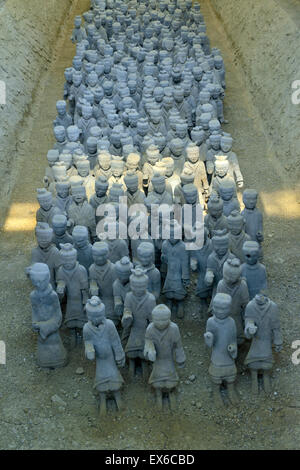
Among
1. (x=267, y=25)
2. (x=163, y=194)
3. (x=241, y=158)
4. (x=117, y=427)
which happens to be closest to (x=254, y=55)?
(x=267, y=25)

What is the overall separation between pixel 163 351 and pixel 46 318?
3.46 ft

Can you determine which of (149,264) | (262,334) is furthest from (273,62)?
(262,334)

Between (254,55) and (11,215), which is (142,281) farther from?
(254,55)

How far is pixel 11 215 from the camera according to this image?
8.16m

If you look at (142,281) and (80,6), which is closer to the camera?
(142,281)

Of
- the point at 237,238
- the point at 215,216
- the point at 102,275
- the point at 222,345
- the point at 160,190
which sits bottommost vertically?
the point at 222,345

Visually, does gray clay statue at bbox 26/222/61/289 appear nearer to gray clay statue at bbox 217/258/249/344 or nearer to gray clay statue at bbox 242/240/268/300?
gray clay statue at bbox 217/258/249/344

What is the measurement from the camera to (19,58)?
11.1 meters

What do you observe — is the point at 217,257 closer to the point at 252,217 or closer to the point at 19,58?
the point at 252,217

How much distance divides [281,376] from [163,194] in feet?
7.77

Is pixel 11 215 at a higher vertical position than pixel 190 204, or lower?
lower

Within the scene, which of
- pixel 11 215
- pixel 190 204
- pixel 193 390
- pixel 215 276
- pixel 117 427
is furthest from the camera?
pixel 11 215

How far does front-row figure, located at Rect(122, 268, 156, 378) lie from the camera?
5.22 metres

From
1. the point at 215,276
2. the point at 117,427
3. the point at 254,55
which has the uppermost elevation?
the point at 254,55
